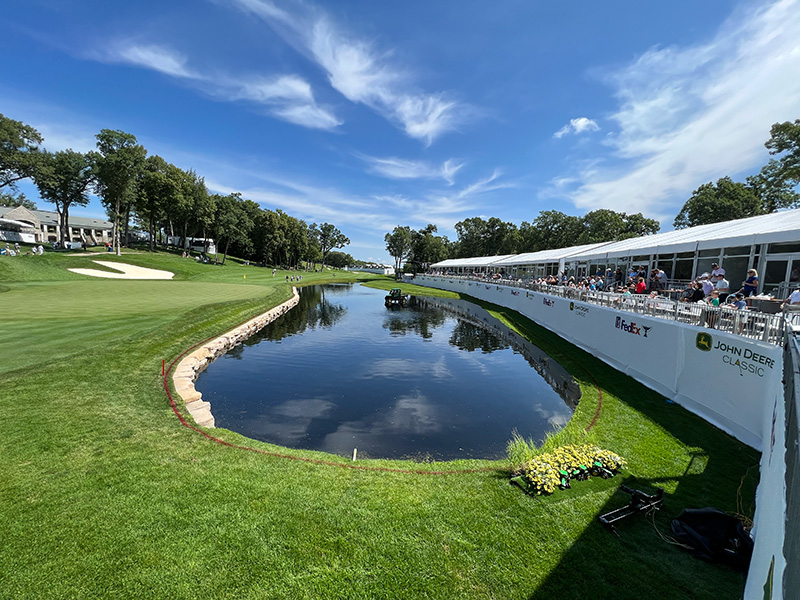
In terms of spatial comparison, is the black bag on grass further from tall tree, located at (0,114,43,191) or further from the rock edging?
tall tree, located at (0,114,43,191)

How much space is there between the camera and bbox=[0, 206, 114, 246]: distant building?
197ft

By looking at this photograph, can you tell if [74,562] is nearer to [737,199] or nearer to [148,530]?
[148,530]

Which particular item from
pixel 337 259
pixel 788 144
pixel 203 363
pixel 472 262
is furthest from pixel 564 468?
pixel 337 259

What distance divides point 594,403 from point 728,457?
3.35 m

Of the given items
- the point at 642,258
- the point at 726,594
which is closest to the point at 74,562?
the point at 726,594

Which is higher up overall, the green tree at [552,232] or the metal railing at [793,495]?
the green tree at [552,232]

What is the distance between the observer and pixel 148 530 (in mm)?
4320

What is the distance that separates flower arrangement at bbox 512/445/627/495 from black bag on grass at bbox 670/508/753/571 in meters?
1.51

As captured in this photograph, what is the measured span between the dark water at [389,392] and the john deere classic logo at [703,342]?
408cm

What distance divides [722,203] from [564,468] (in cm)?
6187

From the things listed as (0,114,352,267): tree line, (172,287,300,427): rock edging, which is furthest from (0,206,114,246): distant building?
(172,287,300,427): rock edging

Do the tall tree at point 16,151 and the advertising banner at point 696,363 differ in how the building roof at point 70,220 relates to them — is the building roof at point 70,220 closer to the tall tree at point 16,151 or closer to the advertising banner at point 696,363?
the tall tree at point 16,151

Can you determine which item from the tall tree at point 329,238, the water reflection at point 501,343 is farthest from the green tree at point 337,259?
the water reflection at point 501,343

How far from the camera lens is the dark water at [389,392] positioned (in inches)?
360
